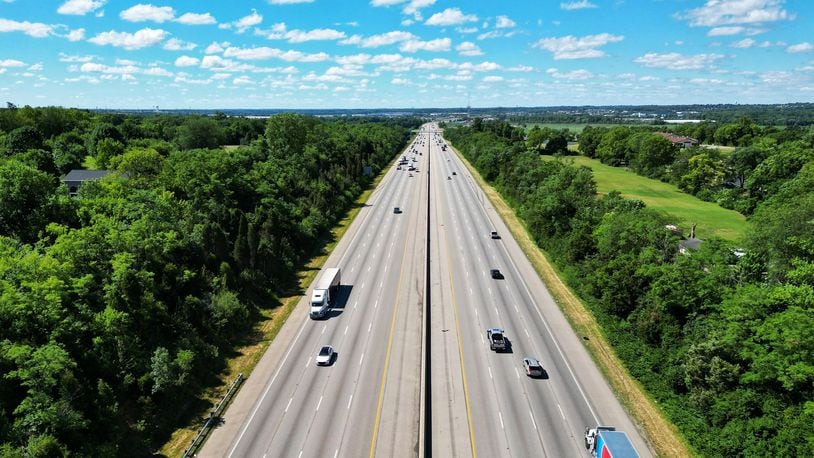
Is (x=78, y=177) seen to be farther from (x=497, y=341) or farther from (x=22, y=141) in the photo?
(x=497, y=341)

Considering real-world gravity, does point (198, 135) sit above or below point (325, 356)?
above

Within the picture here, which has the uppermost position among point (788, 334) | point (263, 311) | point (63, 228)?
point (63, 228)

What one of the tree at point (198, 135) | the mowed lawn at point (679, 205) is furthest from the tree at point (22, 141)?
the mowed lawn at point (679, 205)

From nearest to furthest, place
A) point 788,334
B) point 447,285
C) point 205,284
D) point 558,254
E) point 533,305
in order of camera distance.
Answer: point 788,334 → point 205,284 → point 533,305 → point 447,285 → point 558,254

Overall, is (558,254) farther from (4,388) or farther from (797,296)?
(4,388)

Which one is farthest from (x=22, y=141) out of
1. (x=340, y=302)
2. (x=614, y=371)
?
(x=614, y=371)

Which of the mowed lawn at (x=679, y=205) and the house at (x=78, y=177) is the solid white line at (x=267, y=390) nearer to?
the mowed lawn at (x=679, y=205)

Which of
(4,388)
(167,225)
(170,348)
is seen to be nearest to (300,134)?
(167,225)
